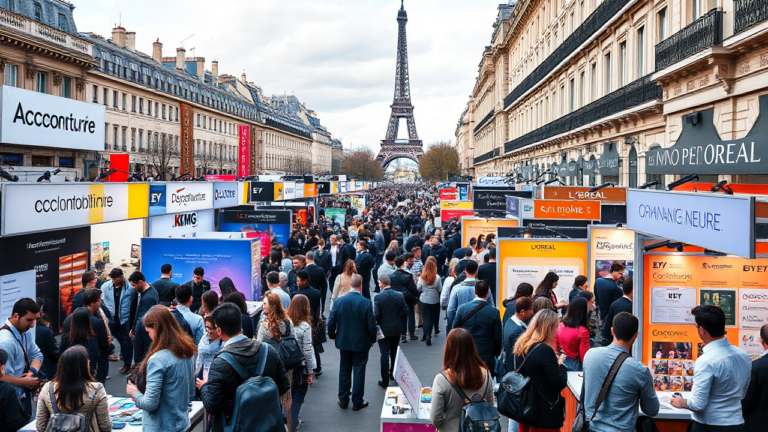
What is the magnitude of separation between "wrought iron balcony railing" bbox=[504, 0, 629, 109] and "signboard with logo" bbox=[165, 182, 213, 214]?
1601 cm

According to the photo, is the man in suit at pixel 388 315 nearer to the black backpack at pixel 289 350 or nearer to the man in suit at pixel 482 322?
the man in suit at pixel 482 322

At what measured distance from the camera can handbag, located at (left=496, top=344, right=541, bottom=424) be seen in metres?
5.17

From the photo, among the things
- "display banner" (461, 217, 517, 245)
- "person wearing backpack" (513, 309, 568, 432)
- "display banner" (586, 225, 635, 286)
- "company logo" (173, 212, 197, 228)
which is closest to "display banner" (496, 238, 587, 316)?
"display banner" (586, 225, 635, 286)

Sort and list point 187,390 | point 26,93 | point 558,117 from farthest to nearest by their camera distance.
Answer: point 558,117
point 26,93
point 187,390

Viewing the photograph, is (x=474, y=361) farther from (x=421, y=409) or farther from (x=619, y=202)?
(x=619, y=202)

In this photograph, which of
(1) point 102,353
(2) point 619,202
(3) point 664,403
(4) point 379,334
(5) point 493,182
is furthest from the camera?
(5) point 493,182

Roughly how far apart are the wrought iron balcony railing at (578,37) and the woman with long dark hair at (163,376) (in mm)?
21652

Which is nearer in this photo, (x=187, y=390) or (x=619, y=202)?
(x=187, y=390)

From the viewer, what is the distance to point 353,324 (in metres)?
8.06

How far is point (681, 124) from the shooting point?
17.5m

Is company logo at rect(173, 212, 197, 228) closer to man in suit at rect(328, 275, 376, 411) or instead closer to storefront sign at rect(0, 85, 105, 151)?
storefront sign at rect(0, 85, 105, 151)

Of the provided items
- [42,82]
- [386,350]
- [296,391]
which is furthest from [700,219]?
[42,82]

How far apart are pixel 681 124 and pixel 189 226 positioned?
13.3 m

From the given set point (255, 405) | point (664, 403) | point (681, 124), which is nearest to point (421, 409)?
point (255, 405)
